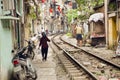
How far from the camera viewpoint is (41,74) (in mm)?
14227

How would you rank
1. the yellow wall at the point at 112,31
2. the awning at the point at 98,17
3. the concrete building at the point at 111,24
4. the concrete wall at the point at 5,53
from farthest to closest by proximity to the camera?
1. the awning at the point at 98,17
2. the yellow wall at the point at 112,31
3. the concrete building at the point at 111,24
4. the concrete wall at the point at 5,53

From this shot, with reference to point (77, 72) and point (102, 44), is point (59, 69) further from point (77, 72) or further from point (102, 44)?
point (102, 44)

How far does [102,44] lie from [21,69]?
66.2ft

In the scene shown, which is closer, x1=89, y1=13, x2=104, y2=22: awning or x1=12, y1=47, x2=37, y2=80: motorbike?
x1=12, y1=47, x2=37, y2=80: motorbike

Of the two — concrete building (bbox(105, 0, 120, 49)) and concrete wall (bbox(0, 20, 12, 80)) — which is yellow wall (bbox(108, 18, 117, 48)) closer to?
concrete building (bbox(105, 0, 120, 49))

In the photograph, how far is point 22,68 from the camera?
36.4ft

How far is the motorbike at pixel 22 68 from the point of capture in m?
10.9

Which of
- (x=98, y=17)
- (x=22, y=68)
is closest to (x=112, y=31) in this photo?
(x=98, y=17)

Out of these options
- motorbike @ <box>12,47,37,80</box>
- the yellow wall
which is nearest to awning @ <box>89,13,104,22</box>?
Result: the yellow wall

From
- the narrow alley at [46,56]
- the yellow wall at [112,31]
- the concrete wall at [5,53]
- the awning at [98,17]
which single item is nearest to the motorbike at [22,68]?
the narrow alley at [46,56]

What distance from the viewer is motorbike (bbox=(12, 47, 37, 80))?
1089cm

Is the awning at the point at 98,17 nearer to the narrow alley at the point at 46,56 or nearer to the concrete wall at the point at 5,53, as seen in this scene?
the narrow alley at the point at 46,56

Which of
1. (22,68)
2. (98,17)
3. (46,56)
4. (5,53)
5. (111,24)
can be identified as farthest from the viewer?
(98,17)

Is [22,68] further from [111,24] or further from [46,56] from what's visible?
[111,24]
